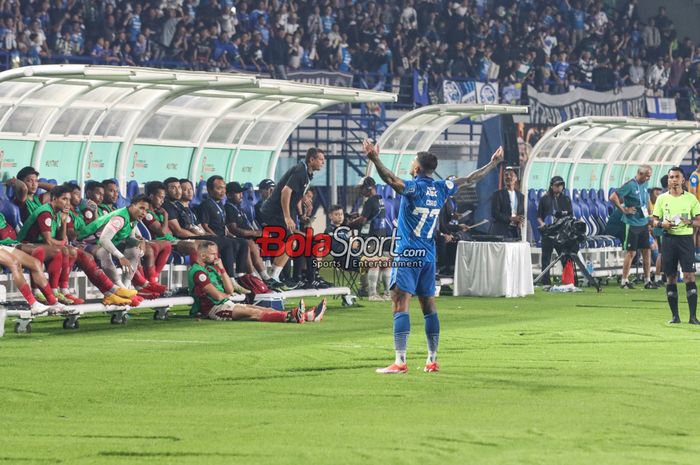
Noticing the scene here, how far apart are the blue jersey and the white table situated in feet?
35.2

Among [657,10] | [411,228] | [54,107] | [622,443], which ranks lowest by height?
[622,443]

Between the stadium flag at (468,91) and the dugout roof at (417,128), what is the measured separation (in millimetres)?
8798

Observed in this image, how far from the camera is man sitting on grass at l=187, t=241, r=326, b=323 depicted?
17.8 metres

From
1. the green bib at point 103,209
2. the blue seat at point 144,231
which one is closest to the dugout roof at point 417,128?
the blue seat at point 144,231

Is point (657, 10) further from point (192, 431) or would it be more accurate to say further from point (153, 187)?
point (192, 431)

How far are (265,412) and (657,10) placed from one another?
41.6 meters

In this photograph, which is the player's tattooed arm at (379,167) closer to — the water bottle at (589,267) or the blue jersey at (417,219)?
the blue jersey at (417,219)

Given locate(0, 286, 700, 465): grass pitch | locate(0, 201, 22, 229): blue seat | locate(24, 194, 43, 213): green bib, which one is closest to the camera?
locate(0, 286, 700, 465): grass pitch

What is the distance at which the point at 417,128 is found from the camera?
89.1 ft

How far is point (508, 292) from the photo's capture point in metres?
23.3

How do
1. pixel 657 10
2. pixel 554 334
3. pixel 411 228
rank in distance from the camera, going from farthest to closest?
pixel 657 10 → pixel 554 334 → pixel 411 228

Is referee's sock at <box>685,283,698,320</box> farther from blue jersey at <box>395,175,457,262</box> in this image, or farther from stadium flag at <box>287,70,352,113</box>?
stadium flag at <box>287,70,352,113</box>


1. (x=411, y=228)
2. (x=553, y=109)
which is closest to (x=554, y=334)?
(x=411, y=228)

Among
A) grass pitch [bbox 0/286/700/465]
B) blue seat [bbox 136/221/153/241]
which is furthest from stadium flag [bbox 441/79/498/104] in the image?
grass pitch [bbox 0/286/700/465]
